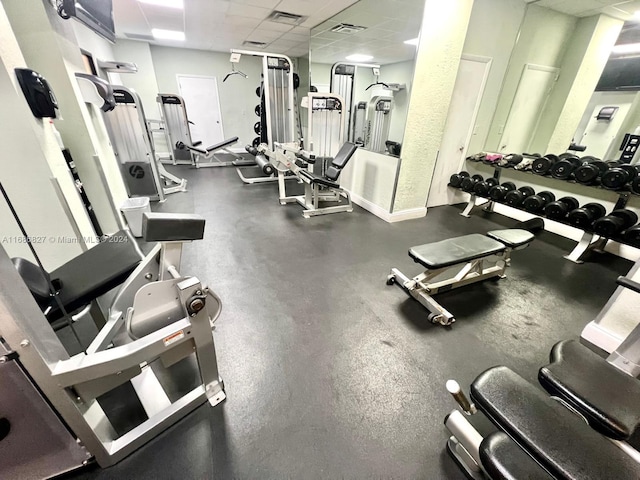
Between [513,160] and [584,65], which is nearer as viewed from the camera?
[584,65]

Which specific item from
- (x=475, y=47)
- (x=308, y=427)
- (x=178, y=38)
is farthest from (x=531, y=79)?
(x=178, y=38)

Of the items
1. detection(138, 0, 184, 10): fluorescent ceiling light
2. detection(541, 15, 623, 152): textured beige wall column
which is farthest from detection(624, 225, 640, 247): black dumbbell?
detection(138, 0, 184, 10): fluorescent ceiling light

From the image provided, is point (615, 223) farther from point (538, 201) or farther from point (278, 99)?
point (278, 99)

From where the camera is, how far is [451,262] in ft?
5.86

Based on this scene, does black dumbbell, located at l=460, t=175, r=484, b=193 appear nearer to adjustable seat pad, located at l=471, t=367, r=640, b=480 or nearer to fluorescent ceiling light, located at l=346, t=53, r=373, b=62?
adjustable seat pad, located at l=471, t=367, r=640, b=480

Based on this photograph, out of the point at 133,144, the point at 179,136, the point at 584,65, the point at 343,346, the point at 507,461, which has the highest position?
the point at 584,65

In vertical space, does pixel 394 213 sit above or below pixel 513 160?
below

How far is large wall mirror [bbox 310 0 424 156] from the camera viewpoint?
10.1 ft

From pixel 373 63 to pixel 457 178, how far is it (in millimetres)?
2677

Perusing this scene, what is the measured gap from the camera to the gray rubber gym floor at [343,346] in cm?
108

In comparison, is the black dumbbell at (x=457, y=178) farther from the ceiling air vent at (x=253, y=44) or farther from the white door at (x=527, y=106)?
the ceiling air vent at (x=253, y=44)

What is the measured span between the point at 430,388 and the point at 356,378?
385 mm

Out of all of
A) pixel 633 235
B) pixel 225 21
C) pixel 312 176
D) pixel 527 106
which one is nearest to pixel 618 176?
pixel 633 235

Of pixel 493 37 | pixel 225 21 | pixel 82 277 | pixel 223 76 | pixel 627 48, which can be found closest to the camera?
pixel 82 277
